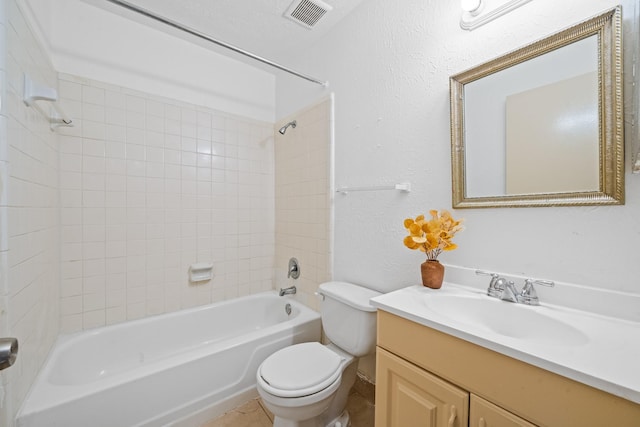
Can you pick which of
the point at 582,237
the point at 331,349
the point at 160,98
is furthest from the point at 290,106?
the point at 582,237

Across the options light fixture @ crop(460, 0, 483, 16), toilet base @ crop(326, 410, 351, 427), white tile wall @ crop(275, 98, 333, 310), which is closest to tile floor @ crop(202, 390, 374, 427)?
toilet base @ crop(326, 410, 351, 427)

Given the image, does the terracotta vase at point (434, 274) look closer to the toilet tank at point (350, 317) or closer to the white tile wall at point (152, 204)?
the toilet tank at point (350, 317)

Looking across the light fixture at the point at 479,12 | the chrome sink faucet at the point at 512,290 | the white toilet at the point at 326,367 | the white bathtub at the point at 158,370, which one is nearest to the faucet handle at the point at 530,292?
the chrome sink faucet at the point at 512,290

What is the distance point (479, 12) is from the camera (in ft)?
3.39

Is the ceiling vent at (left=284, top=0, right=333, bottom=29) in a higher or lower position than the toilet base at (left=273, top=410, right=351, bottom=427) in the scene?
higher

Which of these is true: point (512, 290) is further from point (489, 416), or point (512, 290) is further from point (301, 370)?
point (301, 370)

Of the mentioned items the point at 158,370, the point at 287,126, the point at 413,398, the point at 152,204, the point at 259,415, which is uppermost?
the point at 287,126

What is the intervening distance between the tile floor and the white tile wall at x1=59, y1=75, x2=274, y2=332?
2.79 feet

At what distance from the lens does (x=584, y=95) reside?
2.65ft

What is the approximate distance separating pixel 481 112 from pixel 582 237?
58 cm

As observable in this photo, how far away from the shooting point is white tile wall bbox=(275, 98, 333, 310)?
178cm

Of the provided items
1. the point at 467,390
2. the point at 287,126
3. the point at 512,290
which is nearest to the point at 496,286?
the point at 512,290

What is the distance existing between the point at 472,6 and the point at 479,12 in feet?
0.15

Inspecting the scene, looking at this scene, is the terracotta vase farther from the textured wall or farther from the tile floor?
the tile floor
